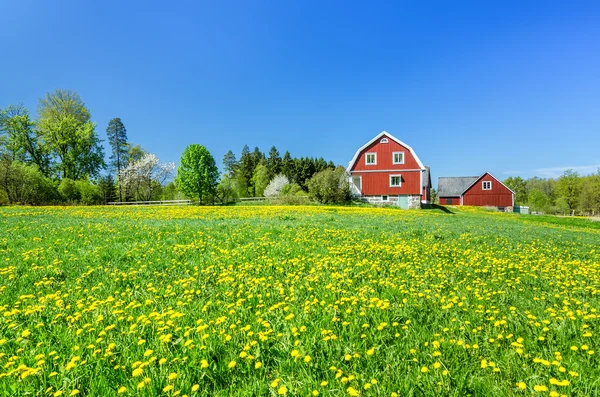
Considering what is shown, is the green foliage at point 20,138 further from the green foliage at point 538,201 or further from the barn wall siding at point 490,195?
the green foliage at point 538,201

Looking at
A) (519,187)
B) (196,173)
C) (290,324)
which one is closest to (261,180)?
(196,173)

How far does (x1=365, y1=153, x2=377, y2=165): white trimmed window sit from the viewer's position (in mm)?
39681

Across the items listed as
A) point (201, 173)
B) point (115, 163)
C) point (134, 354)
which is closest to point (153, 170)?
point (115, 163)

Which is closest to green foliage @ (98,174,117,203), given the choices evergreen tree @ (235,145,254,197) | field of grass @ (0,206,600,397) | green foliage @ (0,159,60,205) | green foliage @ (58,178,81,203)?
green foliage @ (58,178,81,203)

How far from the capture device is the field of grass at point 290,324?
2.54 m

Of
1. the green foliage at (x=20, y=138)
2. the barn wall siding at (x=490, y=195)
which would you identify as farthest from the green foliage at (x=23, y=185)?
the barn wall siding at (x=490, y=195)

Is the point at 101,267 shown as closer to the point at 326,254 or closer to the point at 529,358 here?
the point at 326,254

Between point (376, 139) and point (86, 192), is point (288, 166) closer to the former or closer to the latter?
point (376, 139)

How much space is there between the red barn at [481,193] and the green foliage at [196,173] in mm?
46393

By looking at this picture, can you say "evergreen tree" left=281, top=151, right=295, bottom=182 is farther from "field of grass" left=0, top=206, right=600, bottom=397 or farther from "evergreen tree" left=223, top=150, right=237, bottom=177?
"field of grass" left=0, top=206, right=600, bottom=397

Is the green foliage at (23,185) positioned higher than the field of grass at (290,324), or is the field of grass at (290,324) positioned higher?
the green foliage at (23,185)

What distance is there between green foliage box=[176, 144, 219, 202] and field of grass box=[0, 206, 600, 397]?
4051cm

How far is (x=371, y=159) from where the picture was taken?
131ft

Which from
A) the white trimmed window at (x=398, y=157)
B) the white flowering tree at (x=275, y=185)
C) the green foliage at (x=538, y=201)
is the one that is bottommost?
the green foliage at (x=538, y=201)
